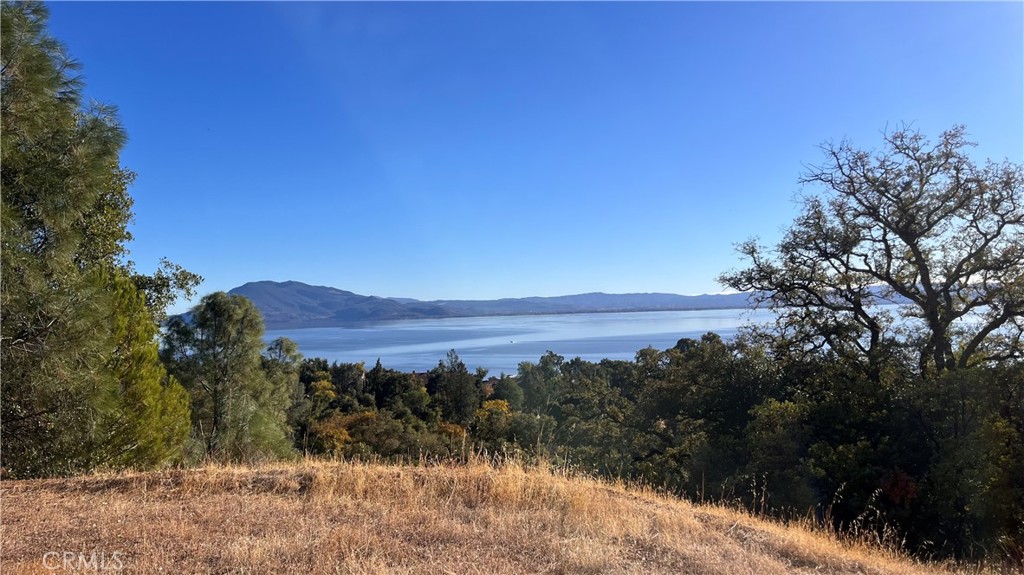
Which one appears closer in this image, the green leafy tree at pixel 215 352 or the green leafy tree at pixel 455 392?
the green leafy tree at pixel 215 352

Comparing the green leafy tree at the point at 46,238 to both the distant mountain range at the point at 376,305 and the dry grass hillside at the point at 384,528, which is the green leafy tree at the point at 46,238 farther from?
the distant mountain range at the point at 376,305

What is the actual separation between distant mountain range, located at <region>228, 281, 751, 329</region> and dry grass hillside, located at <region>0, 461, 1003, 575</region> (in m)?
95.4

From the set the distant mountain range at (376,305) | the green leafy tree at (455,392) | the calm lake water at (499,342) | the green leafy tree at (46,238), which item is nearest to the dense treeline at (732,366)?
the green leafy tree at (46,238)

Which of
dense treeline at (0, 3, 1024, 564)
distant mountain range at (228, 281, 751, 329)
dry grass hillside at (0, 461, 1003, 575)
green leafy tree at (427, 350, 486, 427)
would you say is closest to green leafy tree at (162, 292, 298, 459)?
dense treeline at (0, 3, 1024, 564)

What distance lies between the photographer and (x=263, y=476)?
594 cm

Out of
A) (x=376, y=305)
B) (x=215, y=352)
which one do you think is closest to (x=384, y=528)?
(x=215, y=352)

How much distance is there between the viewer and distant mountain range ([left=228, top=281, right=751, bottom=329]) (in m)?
112

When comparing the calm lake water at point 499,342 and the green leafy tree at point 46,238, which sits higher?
the green leafy tree at point 46,238

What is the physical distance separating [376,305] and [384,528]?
13469 cm

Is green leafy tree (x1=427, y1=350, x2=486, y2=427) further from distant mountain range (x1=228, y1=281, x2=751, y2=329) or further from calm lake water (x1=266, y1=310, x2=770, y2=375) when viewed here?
distant mountain range (x1=228, y1=281, x2=751, y2=329)

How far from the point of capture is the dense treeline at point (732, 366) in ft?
16.2

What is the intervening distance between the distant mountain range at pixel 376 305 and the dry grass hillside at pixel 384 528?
95.4m

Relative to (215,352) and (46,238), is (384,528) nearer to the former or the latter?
(46,238)

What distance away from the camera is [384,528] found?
434 centimetres
